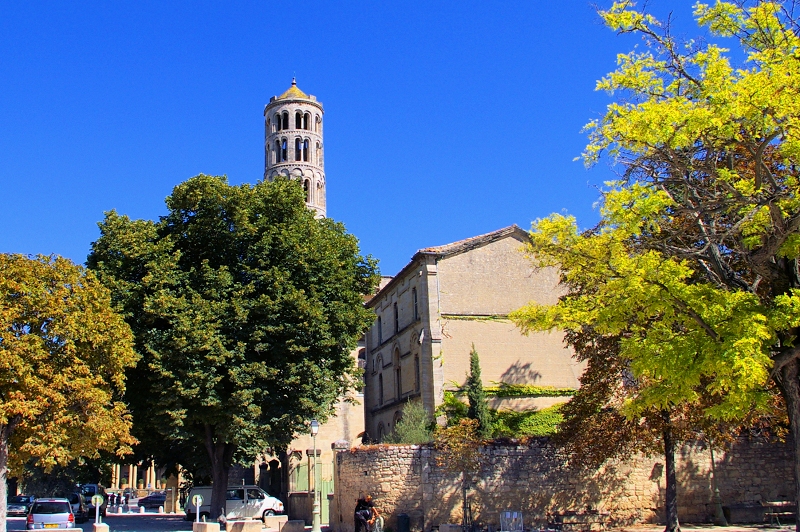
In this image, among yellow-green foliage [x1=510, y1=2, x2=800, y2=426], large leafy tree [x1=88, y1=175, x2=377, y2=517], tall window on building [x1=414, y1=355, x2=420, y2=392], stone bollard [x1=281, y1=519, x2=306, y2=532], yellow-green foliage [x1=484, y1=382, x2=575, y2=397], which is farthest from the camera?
tall window on building [x1=414, y1=355, x2=420, y2=392]

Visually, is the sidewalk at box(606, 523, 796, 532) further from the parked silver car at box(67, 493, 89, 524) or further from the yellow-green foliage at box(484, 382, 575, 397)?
the parked silver car at box(67, 493, 89, 524)

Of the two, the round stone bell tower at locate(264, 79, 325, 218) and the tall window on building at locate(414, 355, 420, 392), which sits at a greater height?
the round stone bell tower at locate(264, 79, 325, 218)

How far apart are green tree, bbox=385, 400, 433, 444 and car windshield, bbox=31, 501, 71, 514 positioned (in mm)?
12625

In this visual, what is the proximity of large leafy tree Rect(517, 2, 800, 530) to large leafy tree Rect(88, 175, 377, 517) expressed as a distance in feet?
40.3

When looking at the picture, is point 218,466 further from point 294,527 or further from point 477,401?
point 477,401

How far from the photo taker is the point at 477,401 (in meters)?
31.7

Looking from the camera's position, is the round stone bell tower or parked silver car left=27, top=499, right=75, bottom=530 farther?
the round stone bell tower

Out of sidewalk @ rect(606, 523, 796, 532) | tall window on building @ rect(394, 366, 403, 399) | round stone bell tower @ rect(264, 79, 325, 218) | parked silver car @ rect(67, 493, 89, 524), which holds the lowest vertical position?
parked silver car @ rect(67, 493, 89, 524)

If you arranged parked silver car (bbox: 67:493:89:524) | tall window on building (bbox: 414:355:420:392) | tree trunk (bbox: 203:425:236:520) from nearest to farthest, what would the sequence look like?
tree trunk (bbox: 203:425:236:520)
tall window on building (bbox: 414:355:420:392)
parked silver car (bbox: 67:493:89:524)

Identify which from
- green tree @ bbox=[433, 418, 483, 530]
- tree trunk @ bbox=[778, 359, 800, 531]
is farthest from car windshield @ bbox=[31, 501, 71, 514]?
tree trunk @ bbox=[778, 359, 800, 531]

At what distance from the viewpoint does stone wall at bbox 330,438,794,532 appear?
24.1m

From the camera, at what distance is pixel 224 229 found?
27.5 metres

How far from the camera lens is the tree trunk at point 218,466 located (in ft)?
90.5

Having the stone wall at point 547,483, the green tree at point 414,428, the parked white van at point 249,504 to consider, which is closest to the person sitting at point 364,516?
the stone wall at point 547,483
